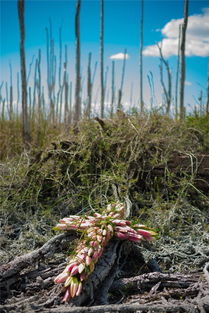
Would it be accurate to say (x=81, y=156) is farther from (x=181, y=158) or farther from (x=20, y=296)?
(x=20, y=296)

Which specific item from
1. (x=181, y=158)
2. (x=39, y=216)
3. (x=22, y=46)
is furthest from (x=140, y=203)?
(x=22, y=46)

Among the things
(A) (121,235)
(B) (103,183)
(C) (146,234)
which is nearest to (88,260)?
(A) (121,235)

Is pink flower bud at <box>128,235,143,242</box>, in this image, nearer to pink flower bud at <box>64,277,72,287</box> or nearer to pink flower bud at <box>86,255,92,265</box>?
pink flower bud at <box>86,255,92,265</box>

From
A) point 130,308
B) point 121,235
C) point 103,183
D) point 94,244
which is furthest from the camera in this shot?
point 103,183

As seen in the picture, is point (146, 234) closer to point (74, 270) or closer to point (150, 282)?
point (150, 282)

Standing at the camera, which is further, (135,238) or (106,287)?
(135,238)

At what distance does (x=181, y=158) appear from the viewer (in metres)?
2.67

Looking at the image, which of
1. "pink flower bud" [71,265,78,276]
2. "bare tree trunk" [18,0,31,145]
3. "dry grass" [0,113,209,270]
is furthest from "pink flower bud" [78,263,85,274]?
"bare tree trunk" [18,0,31,145]

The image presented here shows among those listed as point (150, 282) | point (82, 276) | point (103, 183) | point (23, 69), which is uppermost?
point (23, 69)

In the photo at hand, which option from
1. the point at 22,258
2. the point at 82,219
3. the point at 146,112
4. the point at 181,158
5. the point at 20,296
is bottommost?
the point at 20,296

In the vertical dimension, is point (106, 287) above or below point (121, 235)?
below

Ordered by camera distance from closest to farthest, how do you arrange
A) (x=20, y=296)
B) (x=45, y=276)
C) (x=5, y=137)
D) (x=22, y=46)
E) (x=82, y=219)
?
1. (x=20, y=296)
2. (x=45, y=276)
3. (x=82, y=219)
4. (x=22, y=46)
5. (x=5, y=137)

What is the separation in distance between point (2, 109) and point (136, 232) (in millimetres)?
4718

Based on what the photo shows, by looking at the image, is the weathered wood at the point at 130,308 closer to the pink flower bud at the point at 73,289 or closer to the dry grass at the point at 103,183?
the pink flower bud at the point at 73,289
